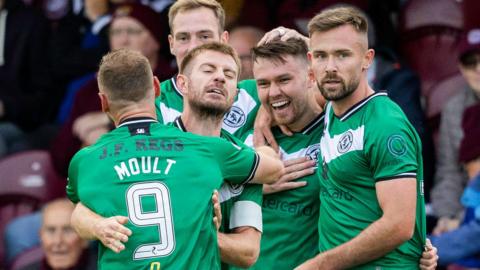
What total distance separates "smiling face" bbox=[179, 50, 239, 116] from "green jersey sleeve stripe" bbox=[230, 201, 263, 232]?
458mm

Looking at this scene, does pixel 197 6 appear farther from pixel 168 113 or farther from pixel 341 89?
pixel 341 89

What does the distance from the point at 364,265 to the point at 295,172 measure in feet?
2.53

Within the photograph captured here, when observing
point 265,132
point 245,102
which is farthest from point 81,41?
point 265,132

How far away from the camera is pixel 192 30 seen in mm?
7848

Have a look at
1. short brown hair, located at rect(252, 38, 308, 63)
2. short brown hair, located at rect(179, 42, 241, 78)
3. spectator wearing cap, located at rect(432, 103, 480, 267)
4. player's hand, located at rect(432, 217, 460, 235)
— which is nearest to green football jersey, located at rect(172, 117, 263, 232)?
short brown hair, located at rect(179, 42, 241, 78)

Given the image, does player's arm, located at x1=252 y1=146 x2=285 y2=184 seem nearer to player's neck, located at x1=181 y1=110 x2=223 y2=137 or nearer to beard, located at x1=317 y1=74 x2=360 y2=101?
player's neck, located at x1=181 y1=110 x2=223 y2=137

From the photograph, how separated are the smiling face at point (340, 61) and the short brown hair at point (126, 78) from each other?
0.93 m

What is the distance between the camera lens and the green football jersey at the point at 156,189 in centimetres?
620

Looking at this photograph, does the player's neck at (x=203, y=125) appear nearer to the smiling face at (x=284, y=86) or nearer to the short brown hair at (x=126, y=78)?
the short brown hair at (x=126, y=78)

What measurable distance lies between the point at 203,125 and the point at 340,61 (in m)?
0.75

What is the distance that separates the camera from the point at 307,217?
7363mm

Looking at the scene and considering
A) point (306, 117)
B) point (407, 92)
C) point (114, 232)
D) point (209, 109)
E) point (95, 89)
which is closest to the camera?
point (114, 232)

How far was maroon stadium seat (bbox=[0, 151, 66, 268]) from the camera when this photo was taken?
11625mm

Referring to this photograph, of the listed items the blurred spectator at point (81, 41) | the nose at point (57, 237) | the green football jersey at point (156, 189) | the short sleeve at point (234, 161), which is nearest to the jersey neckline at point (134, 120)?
the green football jersey at point (156, 189)
